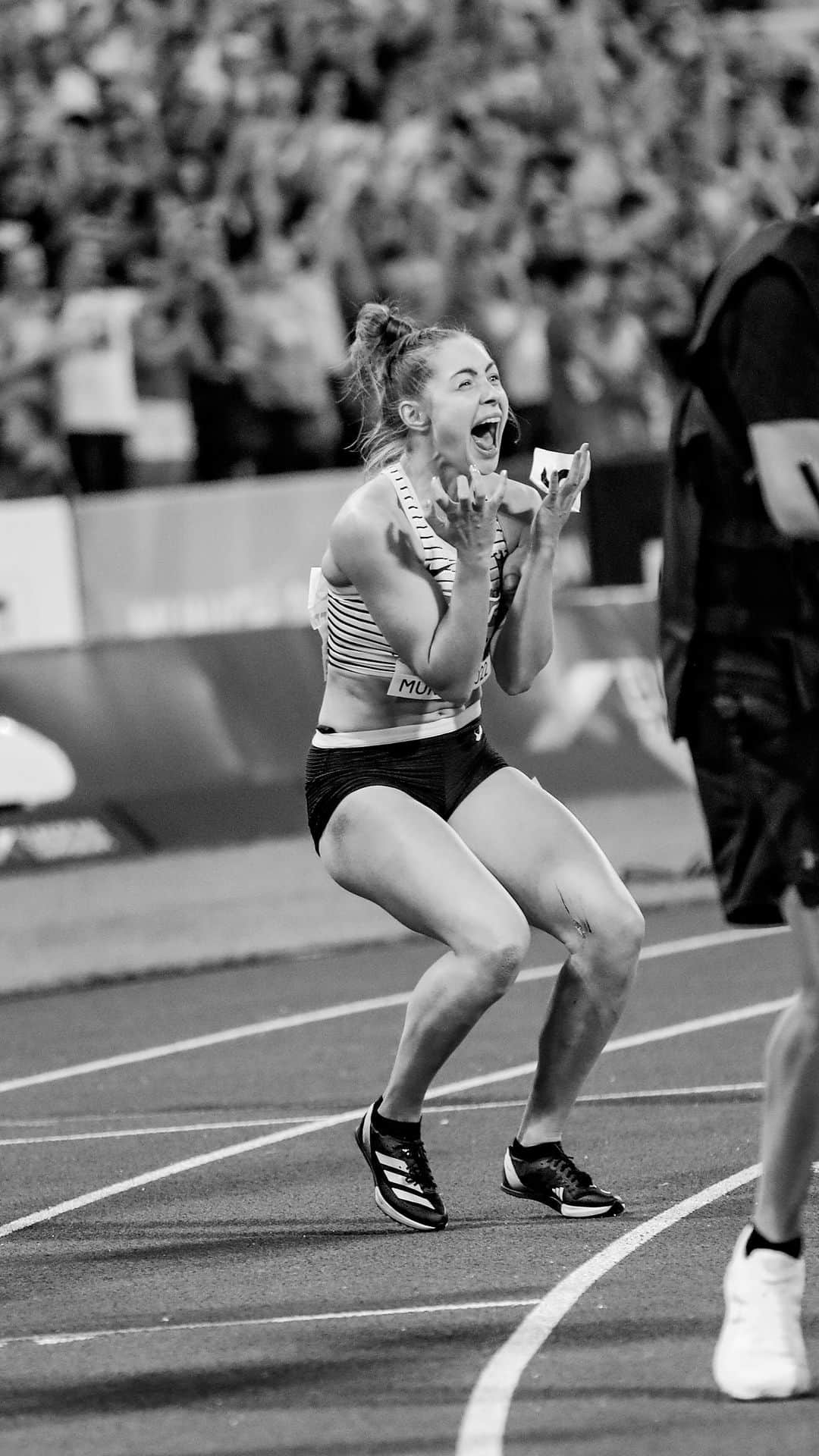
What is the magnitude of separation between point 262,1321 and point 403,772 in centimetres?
146

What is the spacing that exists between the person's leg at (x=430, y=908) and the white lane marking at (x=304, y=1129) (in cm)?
96

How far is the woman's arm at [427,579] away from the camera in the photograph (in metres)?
5.27

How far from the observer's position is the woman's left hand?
554 cm

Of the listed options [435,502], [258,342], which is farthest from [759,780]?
[258,342]

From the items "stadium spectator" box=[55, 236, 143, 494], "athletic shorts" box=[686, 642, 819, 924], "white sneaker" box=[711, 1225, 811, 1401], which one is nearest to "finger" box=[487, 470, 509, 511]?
"athletic shorts" box=[686, 642, 819, 924]

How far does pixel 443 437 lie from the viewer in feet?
18.8

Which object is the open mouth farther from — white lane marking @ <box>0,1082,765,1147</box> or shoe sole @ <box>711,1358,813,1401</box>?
shoe sole @ <box>711,1358,813,1401</box>

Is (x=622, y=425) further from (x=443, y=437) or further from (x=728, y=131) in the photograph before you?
(x=443, y=437)

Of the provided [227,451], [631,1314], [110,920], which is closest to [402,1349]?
[631,1314]

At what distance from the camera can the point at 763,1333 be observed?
3.90 meters

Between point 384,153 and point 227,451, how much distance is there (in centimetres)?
312

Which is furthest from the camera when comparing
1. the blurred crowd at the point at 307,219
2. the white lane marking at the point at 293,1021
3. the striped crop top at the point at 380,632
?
the blurred crowd at the point at 307,219

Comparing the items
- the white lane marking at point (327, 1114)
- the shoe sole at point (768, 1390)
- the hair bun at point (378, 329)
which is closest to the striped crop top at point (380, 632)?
the hair bun at point (378, 329)

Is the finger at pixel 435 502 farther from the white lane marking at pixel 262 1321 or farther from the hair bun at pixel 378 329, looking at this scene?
the white lane marking at pixel 262 1321
